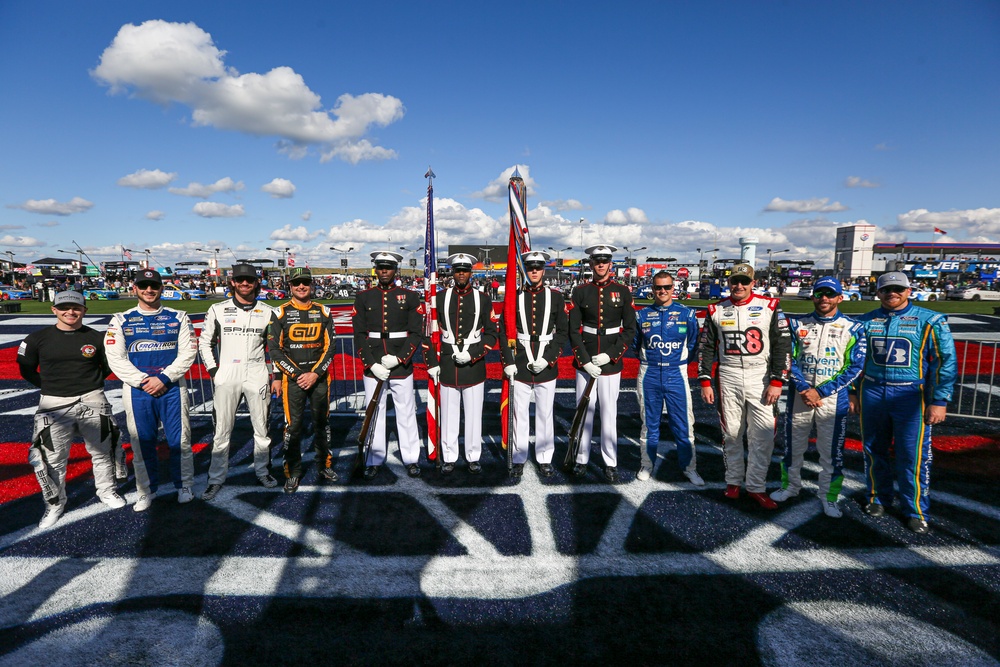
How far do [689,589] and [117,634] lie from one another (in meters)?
3.61

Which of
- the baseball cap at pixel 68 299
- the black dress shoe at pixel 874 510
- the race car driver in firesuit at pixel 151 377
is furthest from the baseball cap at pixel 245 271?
the black dress shoe at pixel 874 510

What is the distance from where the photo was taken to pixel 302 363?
4.82 meters

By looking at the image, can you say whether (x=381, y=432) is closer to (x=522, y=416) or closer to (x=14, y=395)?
(x=522, y=416)

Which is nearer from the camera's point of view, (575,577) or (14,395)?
(575,577)

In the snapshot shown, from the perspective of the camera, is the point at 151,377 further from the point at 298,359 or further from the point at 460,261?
the point at 460,261

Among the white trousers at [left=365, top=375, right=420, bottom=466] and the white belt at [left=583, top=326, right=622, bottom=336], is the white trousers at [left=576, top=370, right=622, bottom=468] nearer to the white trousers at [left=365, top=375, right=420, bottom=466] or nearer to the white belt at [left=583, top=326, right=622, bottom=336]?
the white belt at [left=583, top=326, right=622, bottom=336]

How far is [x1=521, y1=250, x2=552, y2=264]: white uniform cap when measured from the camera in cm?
509

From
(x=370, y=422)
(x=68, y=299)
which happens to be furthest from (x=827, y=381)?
(x=68, y=299)

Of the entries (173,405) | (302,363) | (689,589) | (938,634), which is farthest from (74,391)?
(938,634)

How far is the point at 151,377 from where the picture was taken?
4.25 meters

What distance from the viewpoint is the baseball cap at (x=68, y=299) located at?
13.4 feet

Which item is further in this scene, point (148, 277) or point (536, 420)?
point (536, 420)

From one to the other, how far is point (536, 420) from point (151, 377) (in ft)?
12.3

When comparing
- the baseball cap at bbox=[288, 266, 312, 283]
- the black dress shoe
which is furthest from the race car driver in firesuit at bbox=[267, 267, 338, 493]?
the black dress shoe
